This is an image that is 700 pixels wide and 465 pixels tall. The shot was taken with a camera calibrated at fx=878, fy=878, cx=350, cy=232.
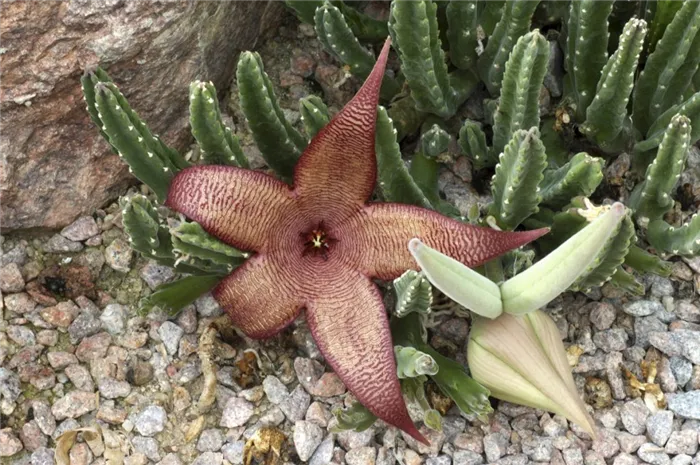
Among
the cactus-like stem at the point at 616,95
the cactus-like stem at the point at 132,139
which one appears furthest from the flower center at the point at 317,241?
the cactus-like stem at the point at 616,95

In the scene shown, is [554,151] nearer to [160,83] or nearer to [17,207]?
[160,83]

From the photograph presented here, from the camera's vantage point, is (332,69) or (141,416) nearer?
(141,416)

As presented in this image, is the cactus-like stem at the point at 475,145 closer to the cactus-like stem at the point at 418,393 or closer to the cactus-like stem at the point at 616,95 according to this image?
the cactus-like stem at the point at 616,95

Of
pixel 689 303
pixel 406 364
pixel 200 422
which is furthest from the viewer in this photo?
pixel 689 303

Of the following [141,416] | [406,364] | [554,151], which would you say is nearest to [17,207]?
[141,416]

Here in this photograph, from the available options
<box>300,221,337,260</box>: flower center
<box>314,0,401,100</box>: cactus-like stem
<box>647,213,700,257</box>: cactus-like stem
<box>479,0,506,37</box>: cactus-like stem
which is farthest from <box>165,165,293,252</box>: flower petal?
<box>647,213,700,257</box>: cactus-like stem

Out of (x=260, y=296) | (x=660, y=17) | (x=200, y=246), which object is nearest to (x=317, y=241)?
(x=260, y=296)

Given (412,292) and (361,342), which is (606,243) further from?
(361,342)

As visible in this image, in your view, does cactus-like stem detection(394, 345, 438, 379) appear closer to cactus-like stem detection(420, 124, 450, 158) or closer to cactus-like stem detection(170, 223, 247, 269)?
cactus-like stem detection(170, 223, 247, 269)
